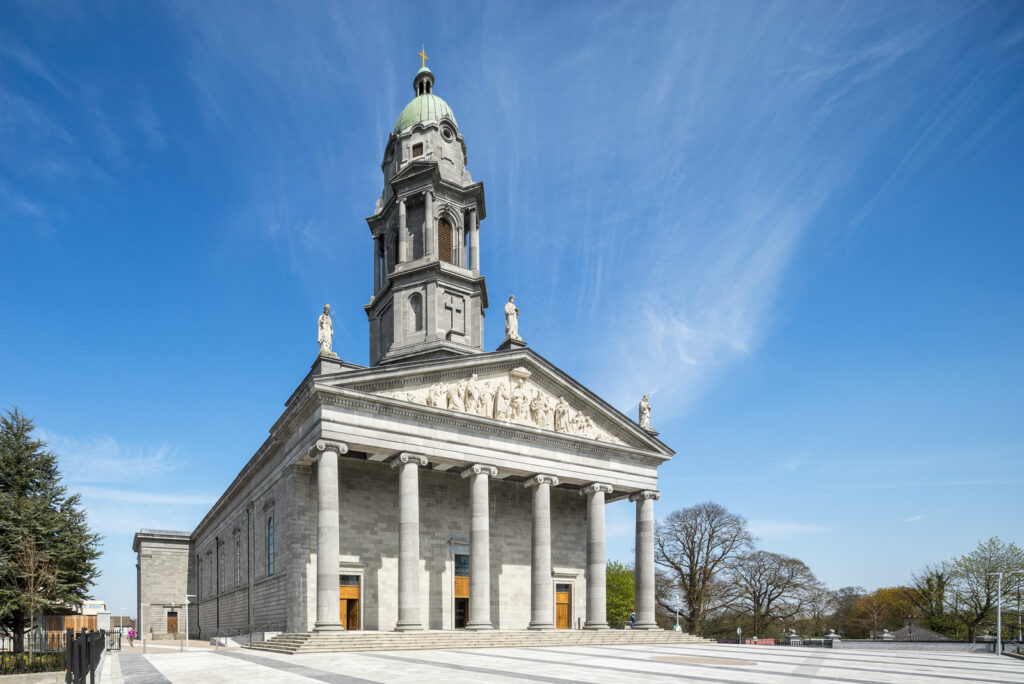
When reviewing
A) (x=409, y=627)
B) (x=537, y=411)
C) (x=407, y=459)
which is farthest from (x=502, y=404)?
(x=409, y=627)

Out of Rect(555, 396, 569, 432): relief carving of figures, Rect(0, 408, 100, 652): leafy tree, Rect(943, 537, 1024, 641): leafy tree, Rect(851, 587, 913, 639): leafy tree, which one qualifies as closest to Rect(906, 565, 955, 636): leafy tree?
Rect(943, 537, 1024, 641): leafy tree

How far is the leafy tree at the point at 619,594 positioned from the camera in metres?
86.2

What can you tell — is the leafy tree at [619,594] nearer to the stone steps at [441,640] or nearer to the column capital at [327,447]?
the stone steps at [441,640]

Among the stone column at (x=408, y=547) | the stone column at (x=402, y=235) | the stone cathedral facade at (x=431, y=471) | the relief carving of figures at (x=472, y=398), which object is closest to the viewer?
the stone column at (x=408, y=547)

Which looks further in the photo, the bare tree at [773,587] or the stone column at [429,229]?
the bare tree at [773,587]

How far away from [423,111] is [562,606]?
3450 centimetres

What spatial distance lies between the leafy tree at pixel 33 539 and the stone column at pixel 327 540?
42.8ft

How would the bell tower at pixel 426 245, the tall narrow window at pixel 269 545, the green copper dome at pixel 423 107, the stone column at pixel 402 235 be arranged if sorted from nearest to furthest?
the tall narrow window at pixel 269 545 → the bell tower at pixel 426 245 → the stone column at pixel 402 235 → the green copper dome at pixel 423 107

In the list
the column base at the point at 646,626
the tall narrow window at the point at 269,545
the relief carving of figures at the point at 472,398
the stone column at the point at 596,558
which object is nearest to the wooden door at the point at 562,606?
the stone column at the point at 596,558

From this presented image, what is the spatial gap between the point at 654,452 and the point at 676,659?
1821cm

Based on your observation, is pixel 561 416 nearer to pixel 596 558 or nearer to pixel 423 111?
pixel 596 558

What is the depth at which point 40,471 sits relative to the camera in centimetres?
3584

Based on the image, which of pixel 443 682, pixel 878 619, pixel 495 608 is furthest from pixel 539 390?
pixel 878 619

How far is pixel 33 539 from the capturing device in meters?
32.8
